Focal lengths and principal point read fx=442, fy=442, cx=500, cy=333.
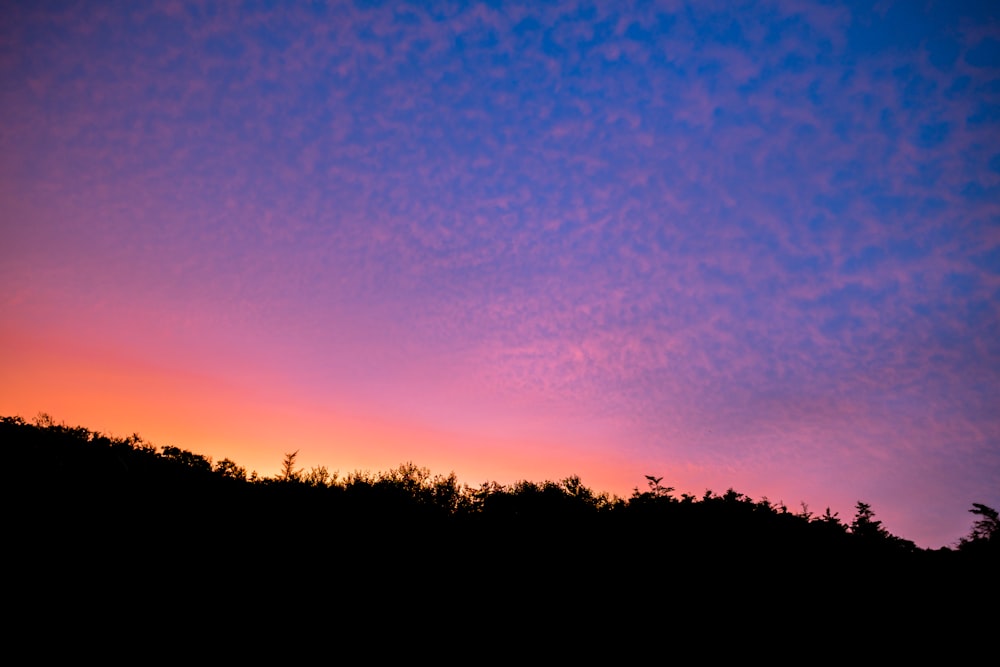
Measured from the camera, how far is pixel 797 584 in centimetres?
1166

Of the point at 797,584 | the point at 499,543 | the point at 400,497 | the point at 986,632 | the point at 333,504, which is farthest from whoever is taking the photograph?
the point at 400,497

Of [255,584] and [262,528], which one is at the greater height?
[262,528]

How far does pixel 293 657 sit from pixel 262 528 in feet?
22.3

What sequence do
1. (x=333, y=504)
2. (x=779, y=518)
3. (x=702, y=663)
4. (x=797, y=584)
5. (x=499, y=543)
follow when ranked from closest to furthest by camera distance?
(x=702, y=663), (x=797, y=584), (x=779, y=518), (x=499, y=543), (x=333, y=504)

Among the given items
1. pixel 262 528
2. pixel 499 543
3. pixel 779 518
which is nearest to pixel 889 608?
pixel 779 518

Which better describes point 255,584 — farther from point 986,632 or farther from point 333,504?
point 986,632

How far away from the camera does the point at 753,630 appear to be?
36.0ft

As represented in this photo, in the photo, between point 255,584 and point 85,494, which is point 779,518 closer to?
point 255,584

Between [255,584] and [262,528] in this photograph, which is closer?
→ [255,584]

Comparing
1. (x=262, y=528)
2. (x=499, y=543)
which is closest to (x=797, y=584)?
(x=499, y=543)

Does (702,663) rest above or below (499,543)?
below

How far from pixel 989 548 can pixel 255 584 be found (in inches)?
864

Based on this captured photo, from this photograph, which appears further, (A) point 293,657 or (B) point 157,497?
(B) point 157,497

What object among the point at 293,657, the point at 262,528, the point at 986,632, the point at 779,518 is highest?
the point at 779,518
